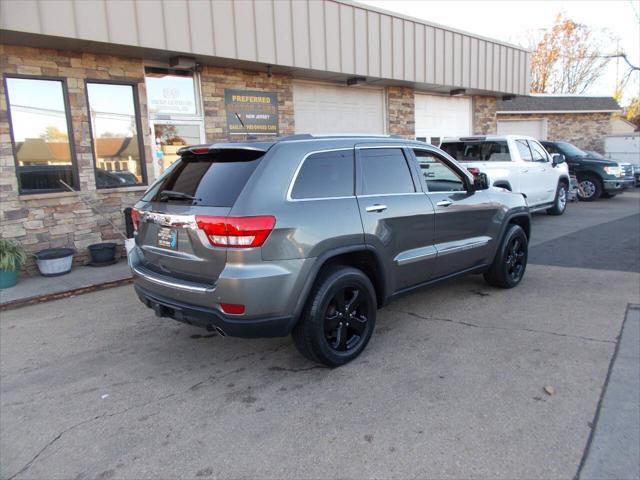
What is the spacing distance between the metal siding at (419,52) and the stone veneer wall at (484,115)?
4.10m

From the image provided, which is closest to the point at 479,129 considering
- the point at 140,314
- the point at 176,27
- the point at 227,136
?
the point at 227,136

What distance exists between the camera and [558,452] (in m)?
2.80

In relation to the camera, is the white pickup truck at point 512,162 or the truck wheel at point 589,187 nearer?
the white pickup truck at point 512,162

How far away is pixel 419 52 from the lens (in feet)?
38.8

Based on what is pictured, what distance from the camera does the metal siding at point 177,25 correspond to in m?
7.59

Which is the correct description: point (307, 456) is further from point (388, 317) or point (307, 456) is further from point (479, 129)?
point (479, 129)

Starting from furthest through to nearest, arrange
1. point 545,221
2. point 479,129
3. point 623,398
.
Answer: point 479,129 → point 545,221 → point 623,398

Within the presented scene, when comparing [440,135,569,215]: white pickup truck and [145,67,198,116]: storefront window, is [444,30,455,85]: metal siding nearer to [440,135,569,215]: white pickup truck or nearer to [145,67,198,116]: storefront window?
[440,135,569,215]: white pickup truck

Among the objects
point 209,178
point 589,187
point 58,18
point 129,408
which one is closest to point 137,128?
point 58,18

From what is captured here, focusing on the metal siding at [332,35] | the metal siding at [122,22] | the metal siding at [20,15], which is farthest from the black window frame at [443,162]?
the metal siding at [332,35]

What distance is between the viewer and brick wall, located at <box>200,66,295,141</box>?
9.03 meters

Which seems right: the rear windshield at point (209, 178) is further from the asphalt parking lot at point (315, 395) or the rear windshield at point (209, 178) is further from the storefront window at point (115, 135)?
the storefront window at point (115, 135)

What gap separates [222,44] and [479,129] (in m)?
10.0

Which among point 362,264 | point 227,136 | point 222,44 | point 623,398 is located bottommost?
point 623,398
